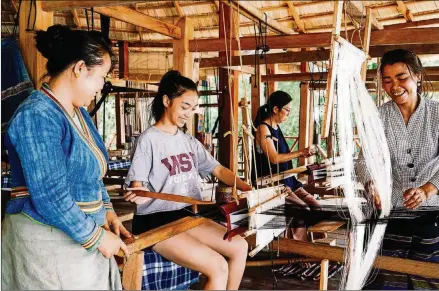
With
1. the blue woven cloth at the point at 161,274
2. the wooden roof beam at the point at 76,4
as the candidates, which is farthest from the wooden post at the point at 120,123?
the wooden roof beam at the point at 76,4

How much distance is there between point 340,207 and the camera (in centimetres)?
274

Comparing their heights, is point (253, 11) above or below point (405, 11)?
below

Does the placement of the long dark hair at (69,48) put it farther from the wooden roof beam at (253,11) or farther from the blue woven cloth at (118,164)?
the blue woven cloth at (118,164)

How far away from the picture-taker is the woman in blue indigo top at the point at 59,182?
147 centimetres

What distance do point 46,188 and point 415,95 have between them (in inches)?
74.9

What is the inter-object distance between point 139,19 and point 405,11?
15.8ft

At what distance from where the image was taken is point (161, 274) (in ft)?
7.98

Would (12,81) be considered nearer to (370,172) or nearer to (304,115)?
(370,172)

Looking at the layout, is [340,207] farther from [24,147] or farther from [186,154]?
[24,147]

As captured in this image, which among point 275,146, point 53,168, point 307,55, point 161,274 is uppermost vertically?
point 307,55

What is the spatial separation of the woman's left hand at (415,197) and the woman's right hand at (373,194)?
154 millimetres

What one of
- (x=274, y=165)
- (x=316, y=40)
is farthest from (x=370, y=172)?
(x=274, y=165)

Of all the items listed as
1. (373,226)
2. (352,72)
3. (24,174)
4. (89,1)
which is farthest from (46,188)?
(373,226)

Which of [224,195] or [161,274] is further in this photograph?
[224,195]
